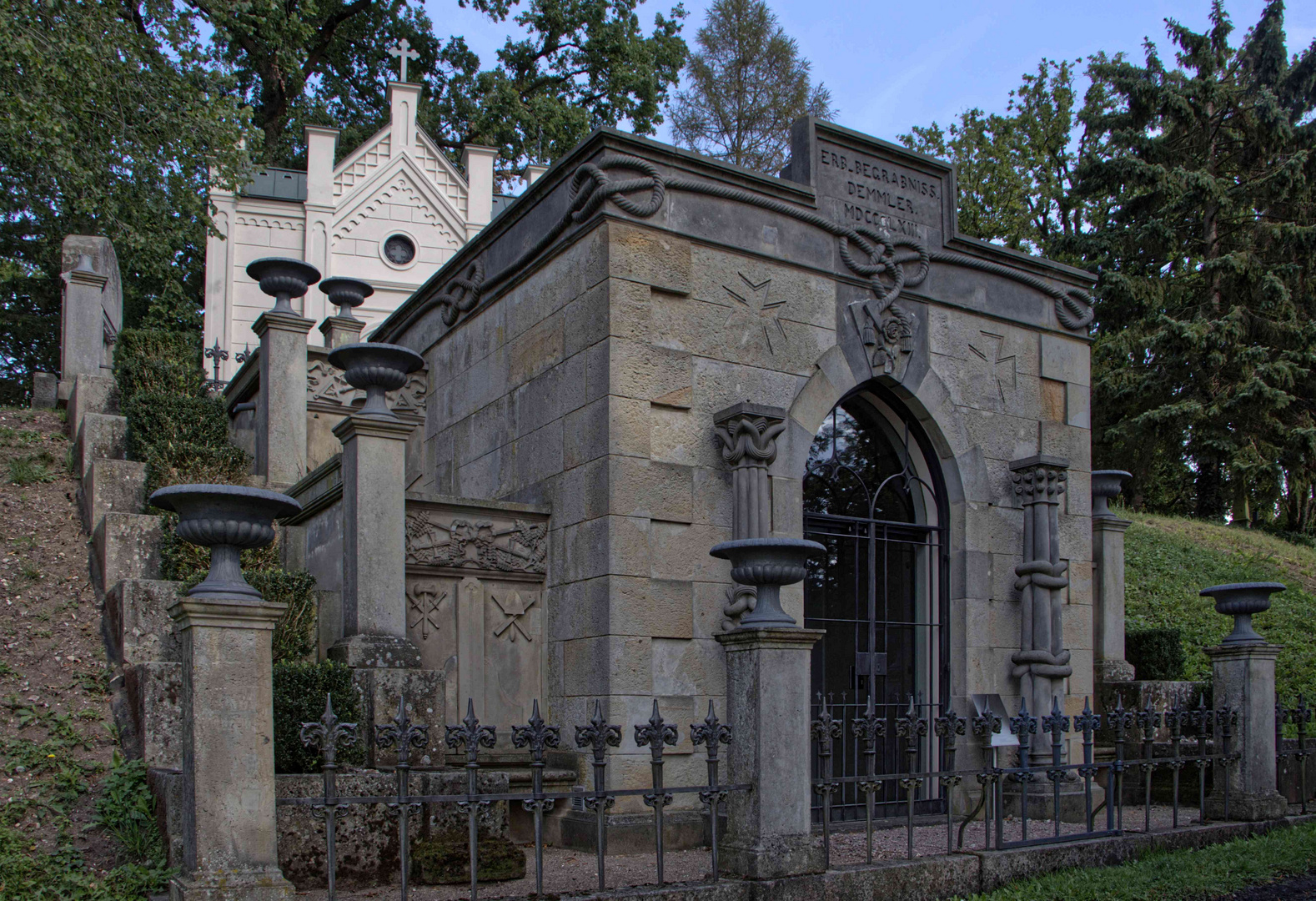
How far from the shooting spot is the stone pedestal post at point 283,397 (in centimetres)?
1009

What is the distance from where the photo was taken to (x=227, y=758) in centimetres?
477

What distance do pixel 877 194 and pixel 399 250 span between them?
17422 millimetres

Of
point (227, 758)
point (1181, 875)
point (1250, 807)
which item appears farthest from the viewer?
point (1250, 807)

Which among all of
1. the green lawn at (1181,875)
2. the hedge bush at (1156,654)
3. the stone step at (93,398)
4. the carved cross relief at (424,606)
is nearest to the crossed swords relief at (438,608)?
the carved cross relief at (424,606)

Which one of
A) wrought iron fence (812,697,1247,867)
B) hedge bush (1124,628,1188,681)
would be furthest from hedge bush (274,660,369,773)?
hedge bush (1124,628,1188,681)

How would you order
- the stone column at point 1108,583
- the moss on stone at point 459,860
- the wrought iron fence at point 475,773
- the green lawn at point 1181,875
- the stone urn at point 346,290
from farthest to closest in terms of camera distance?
1. the stone column at point 1108,583
2. the stone urn at point 346,290
3. the green lawn at point 1181,875
4. the moss on stone at point 459,860
5. the wrought iron fence at point 475,773

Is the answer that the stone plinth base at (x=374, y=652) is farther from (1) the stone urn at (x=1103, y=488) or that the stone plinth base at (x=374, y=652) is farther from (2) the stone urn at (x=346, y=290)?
(1) the stone urn at (x=1103, y=488)

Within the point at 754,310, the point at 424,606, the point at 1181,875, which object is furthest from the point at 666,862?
the point at 754,310

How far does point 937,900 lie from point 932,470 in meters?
3.87

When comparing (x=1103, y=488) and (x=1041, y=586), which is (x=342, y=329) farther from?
(x=1103, y=488)

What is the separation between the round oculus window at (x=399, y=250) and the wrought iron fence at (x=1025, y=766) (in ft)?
60.2

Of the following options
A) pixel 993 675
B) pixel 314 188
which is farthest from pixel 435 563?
pixel 314 188

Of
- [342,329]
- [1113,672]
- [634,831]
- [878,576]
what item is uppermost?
[342,329]

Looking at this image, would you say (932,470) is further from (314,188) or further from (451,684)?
(314,188)
